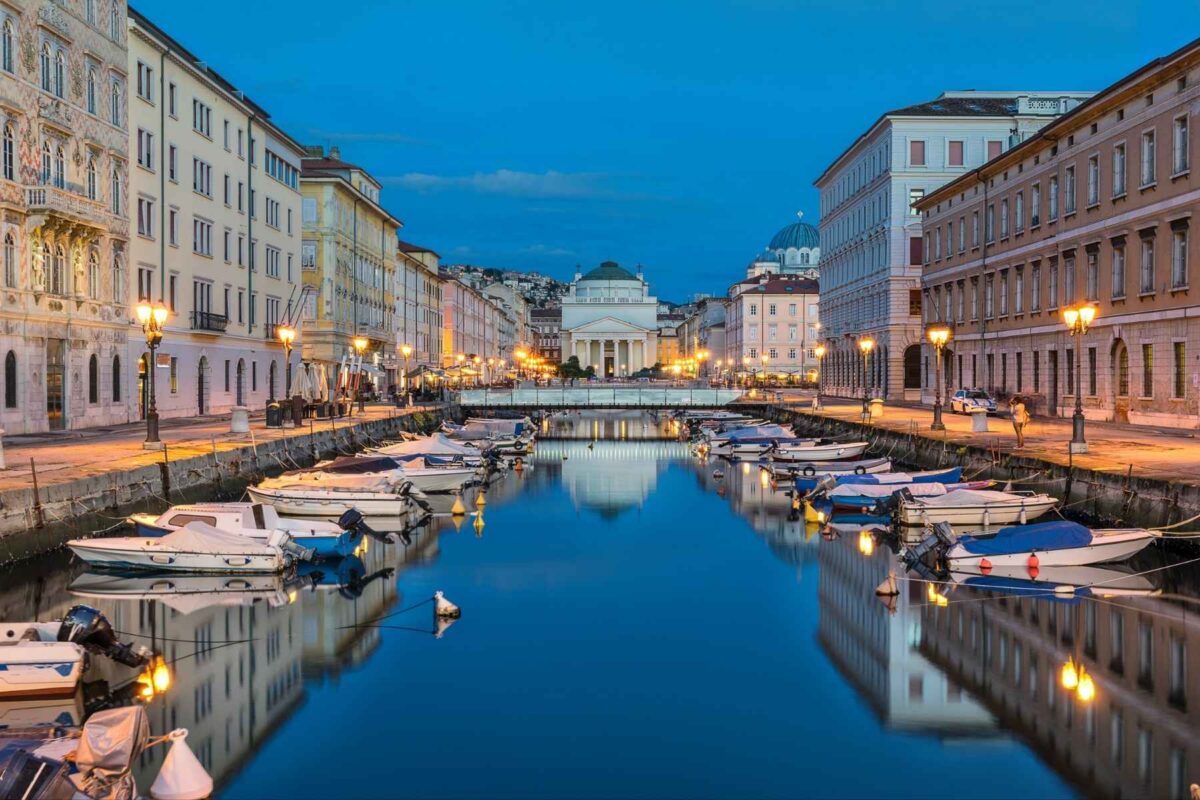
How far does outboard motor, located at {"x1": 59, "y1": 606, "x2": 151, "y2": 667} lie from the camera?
17531 mm

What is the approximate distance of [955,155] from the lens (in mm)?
89812

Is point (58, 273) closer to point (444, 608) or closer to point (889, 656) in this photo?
point (444, 608)

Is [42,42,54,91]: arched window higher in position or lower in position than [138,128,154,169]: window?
higher

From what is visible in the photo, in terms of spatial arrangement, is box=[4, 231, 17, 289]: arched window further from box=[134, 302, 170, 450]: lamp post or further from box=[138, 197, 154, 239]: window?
box=[138, 197, 154, 239]: window

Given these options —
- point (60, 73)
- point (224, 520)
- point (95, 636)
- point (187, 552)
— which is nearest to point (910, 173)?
point (60, 73)

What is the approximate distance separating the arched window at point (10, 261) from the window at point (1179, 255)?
41007 mm

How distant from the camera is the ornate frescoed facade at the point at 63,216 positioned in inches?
1651

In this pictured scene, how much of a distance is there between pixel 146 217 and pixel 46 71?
35.1ft

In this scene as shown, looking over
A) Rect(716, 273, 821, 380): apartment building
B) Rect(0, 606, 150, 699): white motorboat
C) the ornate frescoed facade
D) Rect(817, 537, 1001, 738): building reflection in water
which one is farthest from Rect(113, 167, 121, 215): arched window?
Rect(716, 273, 821, 380): apartment building

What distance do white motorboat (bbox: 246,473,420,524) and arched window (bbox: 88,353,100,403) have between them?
1433 centimetres

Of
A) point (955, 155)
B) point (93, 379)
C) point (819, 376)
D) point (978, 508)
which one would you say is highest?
point (955, 155)

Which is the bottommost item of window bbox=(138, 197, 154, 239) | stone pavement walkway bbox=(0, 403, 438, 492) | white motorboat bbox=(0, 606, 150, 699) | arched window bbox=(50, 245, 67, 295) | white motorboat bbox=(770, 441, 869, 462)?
white motorboat bbox=(0, 606, 150, 699)

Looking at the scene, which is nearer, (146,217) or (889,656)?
(889,656)

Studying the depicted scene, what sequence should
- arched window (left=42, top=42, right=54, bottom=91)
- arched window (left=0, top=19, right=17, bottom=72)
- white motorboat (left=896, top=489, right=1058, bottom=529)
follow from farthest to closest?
arched window (left=42, top=42, right=54, bottom=91), arched window (left=0, top=19, right=17, bottom=72), white motorboat (left=896, top=489, right=1058, bottom=529)
